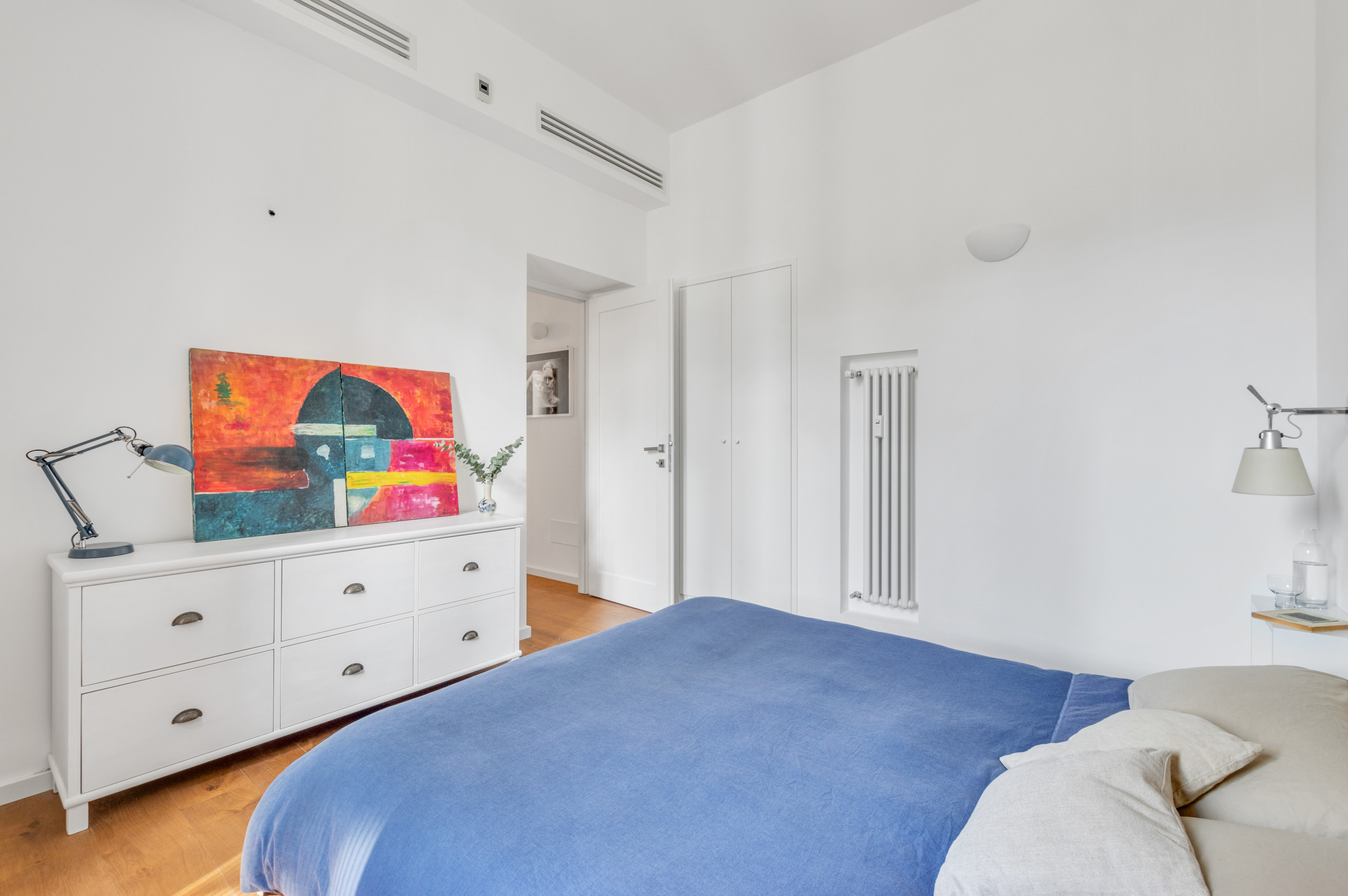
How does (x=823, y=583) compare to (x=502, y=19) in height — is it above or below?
below

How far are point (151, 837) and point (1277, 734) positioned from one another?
2599mm

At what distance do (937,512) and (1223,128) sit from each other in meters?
1.85

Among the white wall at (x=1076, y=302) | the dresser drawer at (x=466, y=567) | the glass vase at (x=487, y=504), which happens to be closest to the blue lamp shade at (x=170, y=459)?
the dresser drawer at (x=466, y=567)

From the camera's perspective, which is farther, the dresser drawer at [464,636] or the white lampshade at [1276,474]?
the dresser drawer at [464,636]

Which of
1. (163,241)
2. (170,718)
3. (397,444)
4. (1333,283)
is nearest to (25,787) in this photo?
(170,718)

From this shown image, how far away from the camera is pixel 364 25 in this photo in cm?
252

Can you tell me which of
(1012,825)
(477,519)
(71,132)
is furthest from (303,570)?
(1012,825)

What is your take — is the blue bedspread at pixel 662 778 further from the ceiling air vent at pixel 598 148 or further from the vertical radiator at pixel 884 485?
the ceiling air vent at pixel 598 148

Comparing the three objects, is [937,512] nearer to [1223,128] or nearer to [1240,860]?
[1223,128]

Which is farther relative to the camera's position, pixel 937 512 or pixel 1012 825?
pixel 937 512

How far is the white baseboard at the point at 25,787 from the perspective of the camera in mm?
1834

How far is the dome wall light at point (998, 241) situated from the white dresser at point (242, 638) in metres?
2.59

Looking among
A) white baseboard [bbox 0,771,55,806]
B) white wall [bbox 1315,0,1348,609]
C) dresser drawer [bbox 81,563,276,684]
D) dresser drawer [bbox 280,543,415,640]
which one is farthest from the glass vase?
white wall [bbox 1315,0,1348,609]

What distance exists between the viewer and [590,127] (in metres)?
3.54
